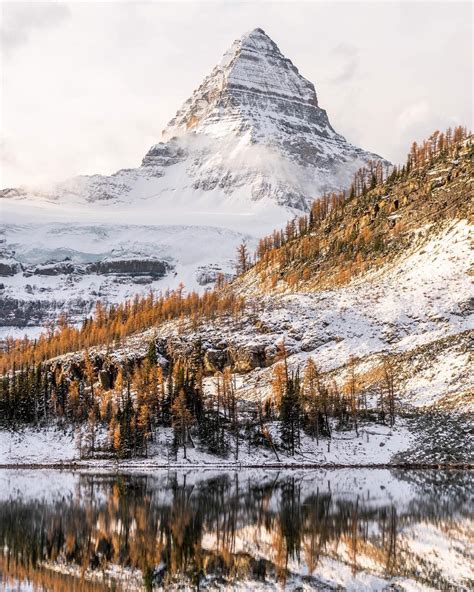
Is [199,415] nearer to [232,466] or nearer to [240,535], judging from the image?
[232,466]

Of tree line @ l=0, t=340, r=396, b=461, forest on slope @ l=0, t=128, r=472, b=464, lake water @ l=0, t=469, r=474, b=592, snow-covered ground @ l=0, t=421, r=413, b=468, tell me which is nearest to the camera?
lake water @ l=0, t=469, r=474, b=592

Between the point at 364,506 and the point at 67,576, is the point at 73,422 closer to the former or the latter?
the point at 364,506

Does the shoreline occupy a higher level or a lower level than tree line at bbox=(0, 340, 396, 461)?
lower

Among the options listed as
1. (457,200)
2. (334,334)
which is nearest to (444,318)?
(334,334)

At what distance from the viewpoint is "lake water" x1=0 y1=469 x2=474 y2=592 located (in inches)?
1870

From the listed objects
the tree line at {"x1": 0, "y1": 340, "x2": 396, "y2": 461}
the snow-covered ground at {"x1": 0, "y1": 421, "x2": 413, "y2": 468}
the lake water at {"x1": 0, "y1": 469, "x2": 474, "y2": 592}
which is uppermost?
the tree line at {"x1": 0, "y1": 340, "x2": 396, "y2": 461}

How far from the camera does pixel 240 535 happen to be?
6062 centimetres

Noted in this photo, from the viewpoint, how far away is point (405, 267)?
7229 inches

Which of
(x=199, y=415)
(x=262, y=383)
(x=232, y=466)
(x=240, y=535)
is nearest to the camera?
(x=240, y=535)

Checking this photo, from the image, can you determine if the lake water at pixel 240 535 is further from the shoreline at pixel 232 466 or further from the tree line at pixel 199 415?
the tree line at pixel 199 415

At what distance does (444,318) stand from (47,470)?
76.8m

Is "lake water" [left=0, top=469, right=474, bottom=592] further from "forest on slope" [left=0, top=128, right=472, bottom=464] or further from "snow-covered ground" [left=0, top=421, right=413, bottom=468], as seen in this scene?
"forest on slope" [left=0, top=128, right=472, bottom=464]

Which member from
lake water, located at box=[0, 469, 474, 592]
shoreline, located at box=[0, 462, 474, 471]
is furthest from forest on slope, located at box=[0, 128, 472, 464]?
lake water, located at box=[0, 469, 474, 592]

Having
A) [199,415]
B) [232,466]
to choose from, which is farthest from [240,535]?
[199,415]
